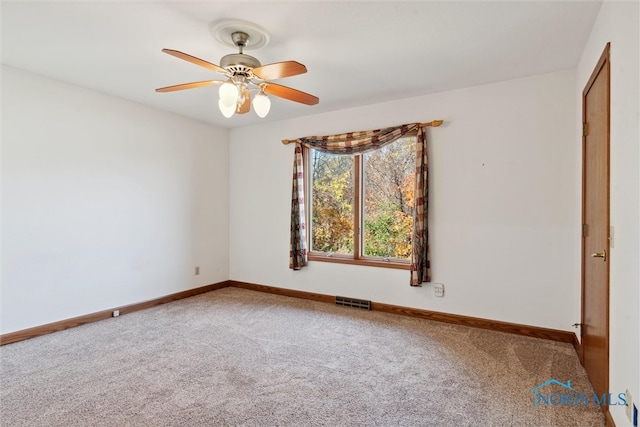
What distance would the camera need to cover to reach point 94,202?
140 inches

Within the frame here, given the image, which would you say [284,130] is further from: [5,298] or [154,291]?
[5,298]

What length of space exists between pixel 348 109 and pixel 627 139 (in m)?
2.94

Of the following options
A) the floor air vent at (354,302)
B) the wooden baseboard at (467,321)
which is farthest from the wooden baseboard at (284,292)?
the floor air vent at (354,302)

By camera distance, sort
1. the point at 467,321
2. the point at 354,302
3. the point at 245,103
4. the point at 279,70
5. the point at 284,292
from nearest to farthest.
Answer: the point at 279,70
the point at 245,103
the point at 467,321
the point at 354,302
the point at 284,292

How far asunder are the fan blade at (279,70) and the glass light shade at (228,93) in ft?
0.66

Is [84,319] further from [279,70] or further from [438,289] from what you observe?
[438,289]

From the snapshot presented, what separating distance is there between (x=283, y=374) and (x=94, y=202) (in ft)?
8.98

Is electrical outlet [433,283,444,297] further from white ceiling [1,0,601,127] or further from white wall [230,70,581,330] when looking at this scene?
white ceiling [1,0,601,127]

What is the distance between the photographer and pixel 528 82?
10.3 ft

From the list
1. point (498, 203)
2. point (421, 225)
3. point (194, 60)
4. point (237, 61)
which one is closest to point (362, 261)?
point (421, 225)

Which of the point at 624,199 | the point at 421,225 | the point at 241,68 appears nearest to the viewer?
the point at 624,199

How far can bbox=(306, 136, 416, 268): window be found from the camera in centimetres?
389

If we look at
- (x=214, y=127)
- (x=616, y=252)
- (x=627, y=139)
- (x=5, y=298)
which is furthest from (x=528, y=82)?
(x=5, y=298)

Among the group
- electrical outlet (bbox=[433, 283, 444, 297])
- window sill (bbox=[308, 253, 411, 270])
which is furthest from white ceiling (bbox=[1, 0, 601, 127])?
electrical outlet (bbox=[433, 283, 444, 297])
